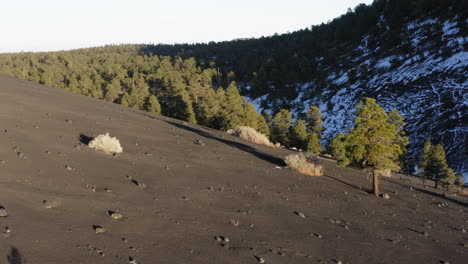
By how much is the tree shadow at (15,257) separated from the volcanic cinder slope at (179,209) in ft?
0.04

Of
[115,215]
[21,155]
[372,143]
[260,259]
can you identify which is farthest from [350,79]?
[115,215]

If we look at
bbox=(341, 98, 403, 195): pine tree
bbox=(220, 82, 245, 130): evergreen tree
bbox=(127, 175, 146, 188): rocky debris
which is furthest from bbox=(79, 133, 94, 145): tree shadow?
bbox=(220, 82, 245, 130): evergreen tree

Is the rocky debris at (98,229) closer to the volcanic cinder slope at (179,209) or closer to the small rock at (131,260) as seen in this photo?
the volcanic cinder slope at (179,209)

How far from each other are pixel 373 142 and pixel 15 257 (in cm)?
1286

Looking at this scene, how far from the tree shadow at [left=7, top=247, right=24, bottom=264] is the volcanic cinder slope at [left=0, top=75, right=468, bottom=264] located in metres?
0.01

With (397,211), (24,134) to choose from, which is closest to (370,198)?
(397,211)

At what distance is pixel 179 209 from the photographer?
7.36 meters

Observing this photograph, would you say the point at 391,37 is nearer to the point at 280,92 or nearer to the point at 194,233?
the point at 280,92

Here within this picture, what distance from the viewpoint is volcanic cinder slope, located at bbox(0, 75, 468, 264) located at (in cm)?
532

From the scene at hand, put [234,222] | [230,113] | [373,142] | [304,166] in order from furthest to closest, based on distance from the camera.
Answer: [230,113]
[304,166]
[373,142]
[234,222]

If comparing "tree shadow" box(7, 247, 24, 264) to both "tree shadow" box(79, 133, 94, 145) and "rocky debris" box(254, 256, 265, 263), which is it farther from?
"tree shadow" box(79, 133, 94, 145)

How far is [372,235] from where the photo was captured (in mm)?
8133

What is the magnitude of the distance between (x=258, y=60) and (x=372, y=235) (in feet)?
379

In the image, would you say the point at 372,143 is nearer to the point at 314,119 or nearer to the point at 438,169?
the point at 438,169
